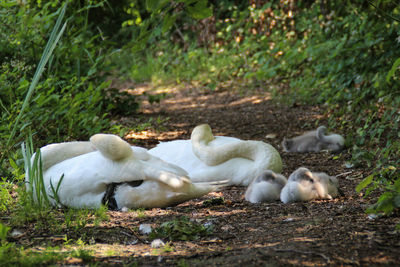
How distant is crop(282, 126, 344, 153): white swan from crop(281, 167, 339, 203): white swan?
2415 millimetres

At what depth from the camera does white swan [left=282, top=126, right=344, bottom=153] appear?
269 inches

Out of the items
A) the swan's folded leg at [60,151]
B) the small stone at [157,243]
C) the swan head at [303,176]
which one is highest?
the swan's folded leg at [60,151]

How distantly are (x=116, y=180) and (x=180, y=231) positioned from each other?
0.96m

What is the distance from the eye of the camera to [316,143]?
7059 mm

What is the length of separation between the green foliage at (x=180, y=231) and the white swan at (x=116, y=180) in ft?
2.25

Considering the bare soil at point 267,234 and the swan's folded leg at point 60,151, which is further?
the swan's folded leg at point 60,151

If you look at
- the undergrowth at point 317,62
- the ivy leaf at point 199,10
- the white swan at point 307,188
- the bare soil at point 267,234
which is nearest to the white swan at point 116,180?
the bare soil at point 267,234

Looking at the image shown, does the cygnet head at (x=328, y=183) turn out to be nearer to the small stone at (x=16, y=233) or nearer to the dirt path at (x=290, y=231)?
the dirt path at (x=290, y=231)

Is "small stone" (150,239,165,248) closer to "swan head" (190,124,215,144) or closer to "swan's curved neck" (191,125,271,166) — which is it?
"swan's curved neck" (191,125,271,166)

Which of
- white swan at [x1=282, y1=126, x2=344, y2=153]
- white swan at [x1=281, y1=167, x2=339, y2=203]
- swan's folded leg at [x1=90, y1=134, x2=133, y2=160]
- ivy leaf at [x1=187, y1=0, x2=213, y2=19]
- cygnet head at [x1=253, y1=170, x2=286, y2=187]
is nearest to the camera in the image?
ivy leaf at [x1=187, y1=0, x2=213, y2=19]

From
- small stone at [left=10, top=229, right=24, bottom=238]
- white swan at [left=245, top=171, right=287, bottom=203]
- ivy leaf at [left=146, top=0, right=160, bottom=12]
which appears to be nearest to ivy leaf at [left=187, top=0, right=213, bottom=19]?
ivy leaf at [left=146, top=0, right=160, bottom=12]

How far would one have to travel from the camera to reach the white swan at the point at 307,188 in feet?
14.4

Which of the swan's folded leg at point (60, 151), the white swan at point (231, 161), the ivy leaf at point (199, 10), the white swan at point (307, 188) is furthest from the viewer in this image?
the white swan at point (231, 161)

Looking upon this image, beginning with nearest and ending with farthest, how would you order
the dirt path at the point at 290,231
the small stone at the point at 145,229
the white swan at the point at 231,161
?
the dirt path at the point at 290,231, the small stone at the point at 145,229, the white swan at the point at 231,161
